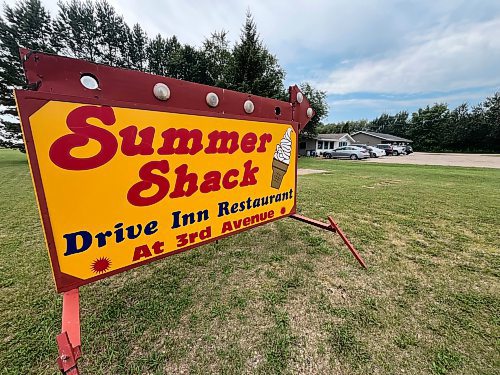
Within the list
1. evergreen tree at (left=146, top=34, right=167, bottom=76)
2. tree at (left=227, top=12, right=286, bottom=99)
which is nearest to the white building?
tree at (left=227, top=12, right=286, bottom=99)

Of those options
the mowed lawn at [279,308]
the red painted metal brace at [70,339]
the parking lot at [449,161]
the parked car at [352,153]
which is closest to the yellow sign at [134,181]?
the red painted metal brace at [70,339]

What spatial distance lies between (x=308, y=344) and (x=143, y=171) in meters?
1.81

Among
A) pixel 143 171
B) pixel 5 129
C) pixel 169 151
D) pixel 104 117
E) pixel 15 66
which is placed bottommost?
pixel 143 171

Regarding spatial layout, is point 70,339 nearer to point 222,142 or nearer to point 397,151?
point 222,142

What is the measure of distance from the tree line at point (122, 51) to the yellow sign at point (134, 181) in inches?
629

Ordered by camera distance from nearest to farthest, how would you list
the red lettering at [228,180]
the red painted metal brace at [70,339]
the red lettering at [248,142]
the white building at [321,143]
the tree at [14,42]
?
the red painted metal brace at [70,339] → the red lettering at [228,180] → the red lettering at [248,142] → the tree at [14,42] → the white building at [321,143]

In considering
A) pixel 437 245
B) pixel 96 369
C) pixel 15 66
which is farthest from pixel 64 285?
pixel 15 66

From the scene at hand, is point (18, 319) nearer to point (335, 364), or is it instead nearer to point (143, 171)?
point (143, 171)

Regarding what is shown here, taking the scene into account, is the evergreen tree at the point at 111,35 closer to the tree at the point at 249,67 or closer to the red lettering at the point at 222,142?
the tree at the point at 249,67

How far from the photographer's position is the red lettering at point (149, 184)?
165cm

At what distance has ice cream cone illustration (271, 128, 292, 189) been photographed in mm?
2684

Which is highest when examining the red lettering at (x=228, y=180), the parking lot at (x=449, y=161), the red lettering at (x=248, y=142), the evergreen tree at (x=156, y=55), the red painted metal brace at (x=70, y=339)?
the evergreen tree at (x=156, y=55)

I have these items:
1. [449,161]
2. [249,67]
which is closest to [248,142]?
[249,67]

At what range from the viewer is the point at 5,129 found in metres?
17.6
